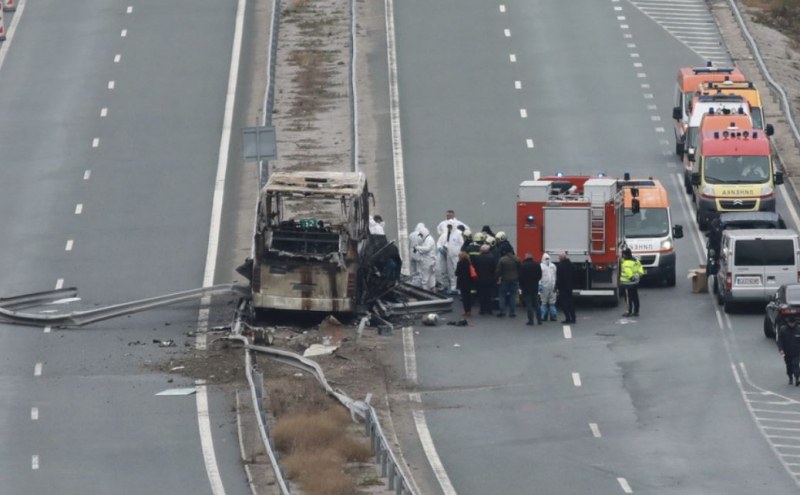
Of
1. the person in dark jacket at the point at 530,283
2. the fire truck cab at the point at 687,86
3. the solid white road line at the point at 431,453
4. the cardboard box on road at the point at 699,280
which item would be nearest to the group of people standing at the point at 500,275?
the person in dark jacket at the point at 530,283

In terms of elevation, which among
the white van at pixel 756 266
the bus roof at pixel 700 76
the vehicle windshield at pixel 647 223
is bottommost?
the white van at pixel 756 266

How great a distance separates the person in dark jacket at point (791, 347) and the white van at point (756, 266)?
5.02m

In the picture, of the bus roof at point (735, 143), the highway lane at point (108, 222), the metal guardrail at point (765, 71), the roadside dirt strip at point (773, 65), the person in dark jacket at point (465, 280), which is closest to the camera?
the highway lane at point (108, 222)

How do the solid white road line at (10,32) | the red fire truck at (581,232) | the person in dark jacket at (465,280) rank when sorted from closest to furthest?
the person in dark jacket at (465,280), the red fire truck at (581,232), the solid white road line at (10,32)

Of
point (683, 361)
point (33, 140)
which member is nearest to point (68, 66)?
point (33, 140)

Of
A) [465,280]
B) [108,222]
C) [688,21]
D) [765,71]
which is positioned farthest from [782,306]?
[688,21]

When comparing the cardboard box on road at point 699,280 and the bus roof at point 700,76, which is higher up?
the bus roof at point 700,76

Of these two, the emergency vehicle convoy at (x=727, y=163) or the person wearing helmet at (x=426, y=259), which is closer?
the person wearing helmet at (x=426, y=259)

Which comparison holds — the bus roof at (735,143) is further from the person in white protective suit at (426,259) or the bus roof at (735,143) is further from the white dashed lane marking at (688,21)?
the white dashed lane marking at (688,21)

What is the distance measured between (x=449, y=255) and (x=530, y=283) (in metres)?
2.80

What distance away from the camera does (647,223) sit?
4306cm

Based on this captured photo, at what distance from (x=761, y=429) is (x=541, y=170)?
1921cm

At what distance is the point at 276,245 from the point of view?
125ft

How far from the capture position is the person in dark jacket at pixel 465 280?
39.1 m
